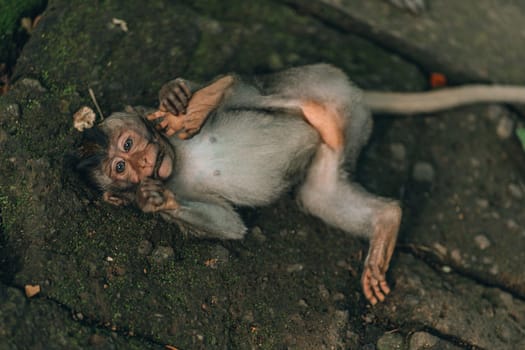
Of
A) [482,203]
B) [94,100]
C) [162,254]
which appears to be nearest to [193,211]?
[162,254]

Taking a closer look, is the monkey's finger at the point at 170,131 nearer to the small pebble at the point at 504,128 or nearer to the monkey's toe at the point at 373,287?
the monkey's toe at the point at 373,287

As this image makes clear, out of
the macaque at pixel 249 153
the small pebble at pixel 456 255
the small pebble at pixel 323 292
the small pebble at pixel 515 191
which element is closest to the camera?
the macaque at pixel 249 153

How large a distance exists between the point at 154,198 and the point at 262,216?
922 millimetres

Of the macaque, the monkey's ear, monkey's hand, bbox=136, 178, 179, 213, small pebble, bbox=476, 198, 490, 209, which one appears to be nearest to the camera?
monkey's hand, bbox=136, 178, 179, 213

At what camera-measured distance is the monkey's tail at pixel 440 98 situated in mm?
4637

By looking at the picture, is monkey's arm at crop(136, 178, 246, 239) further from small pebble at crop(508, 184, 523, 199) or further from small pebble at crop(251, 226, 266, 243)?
small pebble at crop(508, 184, 523, 199)

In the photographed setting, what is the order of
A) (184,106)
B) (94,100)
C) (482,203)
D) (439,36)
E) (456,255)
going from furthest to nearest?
(439,36) → (482,203) → (456,255) → (94,100) → (184,106)

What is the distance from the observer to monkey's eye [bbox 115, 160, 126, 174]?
3787 millimetres

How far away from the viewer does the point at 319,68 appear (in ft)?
14.0

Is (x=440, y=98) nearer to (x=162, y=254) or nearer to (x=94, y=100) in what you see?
(x=162, y=254)

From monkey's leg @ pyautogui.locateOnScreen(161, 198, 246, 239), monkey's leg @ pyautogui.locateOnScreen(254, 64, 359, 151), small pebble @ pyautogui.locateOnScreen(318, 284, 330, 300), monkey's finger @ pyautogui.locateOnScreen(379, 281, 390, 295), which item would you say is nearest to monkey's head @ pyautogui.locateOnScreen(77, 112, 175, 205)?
monkey's leg @ pyautogui.locateOnScreen(161, 198, 246, 239)

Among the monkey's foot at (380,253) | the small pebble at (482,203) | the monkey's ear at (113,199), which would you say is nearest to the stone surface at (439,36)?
the small pebble at (482,203)

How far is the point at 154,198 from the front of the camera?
354 cm

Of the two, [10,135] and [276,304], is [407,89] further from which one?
[10,135]
